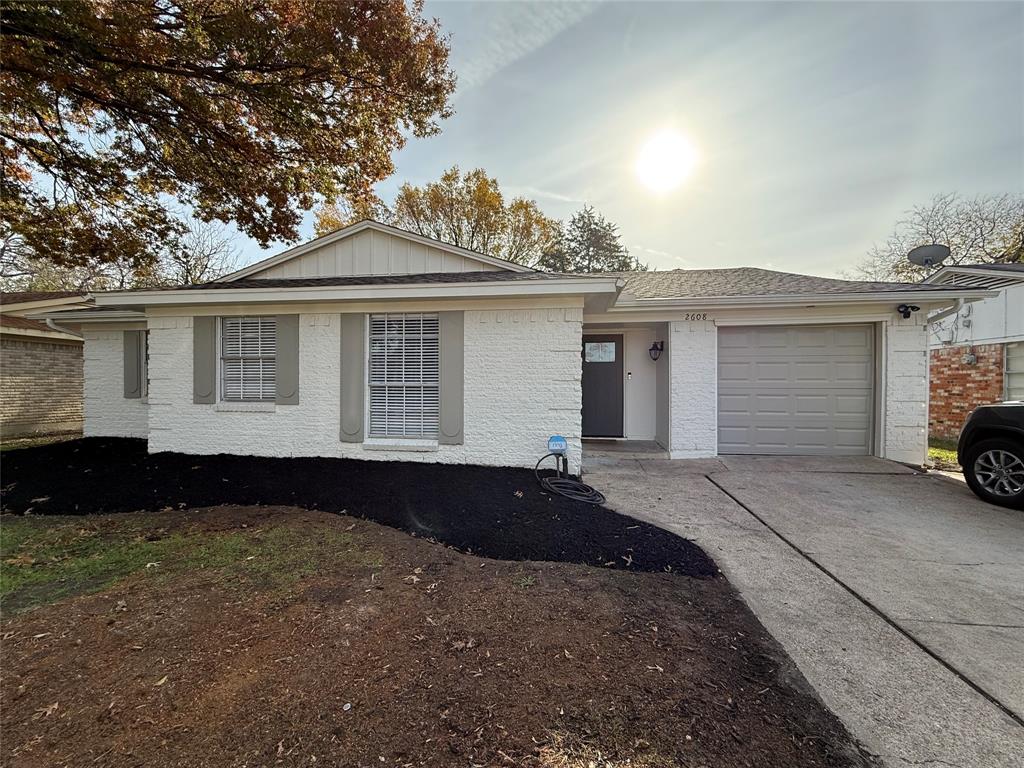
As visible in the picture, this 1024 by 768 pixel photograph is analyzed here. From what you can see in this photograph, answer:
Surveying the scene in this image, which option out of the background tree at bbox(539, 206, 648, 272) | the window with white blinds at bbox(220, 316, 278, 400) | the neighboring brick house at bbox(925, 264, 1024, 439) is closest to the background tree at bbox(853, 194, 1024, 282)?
the neighboring brick house at bbox(925, 264, 1024, 439)

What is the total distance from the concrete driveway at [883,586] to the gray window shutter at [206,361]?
5969 mm

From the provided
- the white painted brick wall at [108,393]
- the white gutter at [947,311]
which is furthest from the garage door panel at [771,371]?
the white painted brick wall at [108,393]

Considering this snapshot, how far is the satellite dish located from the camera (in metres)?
8.42

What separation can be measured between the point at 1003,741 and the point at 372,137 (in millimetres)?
8974

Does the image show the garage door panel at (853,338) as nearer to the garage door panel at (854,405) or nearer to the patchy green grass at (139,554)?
the garage door panel at (854,405)

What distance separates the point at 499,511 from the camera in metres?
4.31

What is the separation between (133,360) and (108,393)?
0.94 m

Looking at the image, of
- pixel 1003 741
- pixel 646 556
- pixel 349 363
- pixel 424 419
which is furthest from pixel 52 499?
pixel 1003 741

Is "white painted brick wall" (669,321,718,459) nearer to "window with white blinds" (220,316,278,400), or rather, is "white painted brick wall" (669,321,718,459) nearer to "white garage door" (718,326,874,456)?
"white garage door" (718,326,874,456)

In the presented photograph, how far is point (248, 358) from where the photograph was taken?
262 inches

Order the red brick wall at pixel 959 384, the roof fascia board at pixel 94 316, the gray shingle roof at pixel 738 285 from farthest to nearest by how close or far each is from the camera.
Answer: the red brick wall at pixel 959 384 < the roof fascia board at pixel 94 316 < the gray shingle roof at pixel 738 285

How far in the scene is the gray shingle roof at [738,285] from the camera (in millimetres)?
7008

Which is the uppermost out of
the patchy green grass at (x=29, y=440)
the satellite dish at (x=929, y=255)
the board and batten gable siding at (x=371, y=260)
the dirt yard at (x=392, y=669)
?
the satellite dish at (x=929, y=255)

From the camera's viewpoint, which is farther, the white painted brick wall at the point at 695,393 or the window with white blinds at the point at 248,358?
the white painted brick wall at the point at 695,393
